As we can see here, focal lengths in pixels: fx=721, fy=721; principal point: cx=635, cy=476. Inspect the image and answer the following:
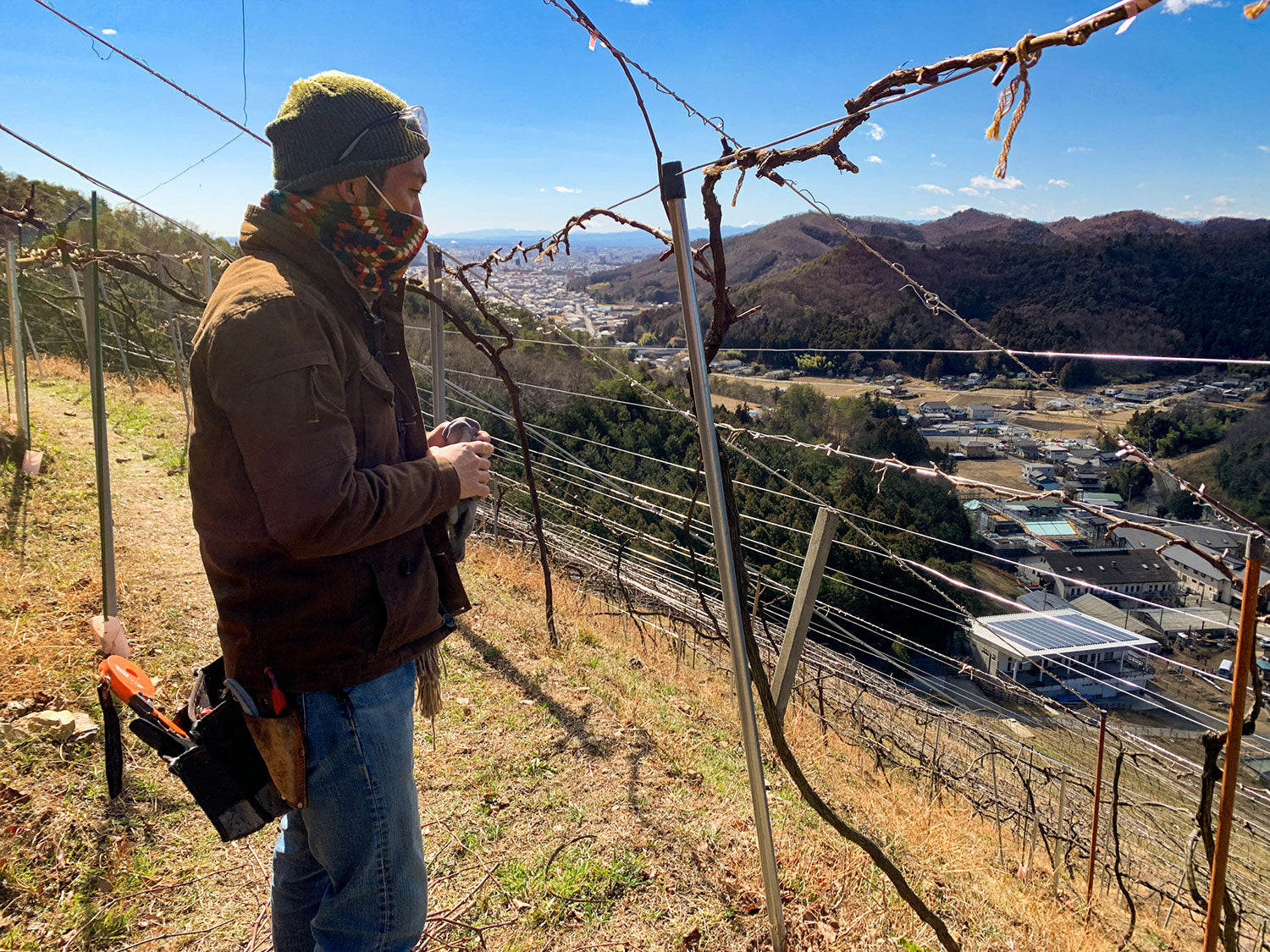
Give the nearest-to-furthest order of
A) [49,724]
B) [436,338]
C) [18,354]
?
[49,724] → [436,338] → [18,354]

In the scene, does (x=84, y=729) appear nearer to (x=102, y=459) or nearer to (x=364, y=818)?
(x=102, y=459)

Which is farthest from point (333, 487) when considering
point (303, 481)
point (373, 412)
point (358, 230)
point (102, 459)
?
point (102, 459)

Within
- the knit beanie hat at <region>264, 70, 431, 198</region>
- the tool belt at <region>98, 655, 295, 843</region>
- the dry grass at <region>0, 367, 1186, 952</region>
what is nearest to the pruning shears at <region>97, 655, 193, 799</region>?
the tool belt at <region>98, 655, 295, 843</region>

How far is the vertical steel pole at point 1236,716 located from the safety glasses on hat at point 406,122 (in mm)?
1426

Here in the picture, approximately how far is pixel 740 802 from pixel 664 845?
0.39m

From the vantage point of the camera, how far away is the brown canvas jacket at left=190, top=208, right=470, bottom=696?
101cm

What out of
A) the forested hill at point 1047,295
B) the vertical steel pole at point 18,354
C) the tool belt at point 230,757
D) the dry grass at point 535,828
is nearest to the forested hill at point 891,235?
the forested hill at point 1047,295

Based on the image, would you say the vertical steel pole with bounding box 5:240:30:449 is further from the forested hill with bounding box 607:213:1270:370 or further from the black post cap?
the forested hill with bounding box 607:213:1270:370

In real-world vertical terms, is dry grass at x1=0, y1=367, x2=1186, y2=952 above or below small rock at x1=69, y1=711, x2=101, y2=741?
below

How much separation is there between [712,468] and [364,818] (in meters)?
0.85

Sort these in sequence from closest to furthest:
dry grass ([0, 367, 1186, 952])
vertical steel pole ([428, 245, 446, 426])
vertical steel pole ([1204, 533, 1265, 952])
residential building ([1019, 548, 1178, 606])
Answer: vertical steel pole ([1204, 533, 1265, 952])
dry grass ([0, 367, 1186, 952])
vertical steel pole ([428, 245, 446, 426])
residential building ([1019, 548, 1178, 606])

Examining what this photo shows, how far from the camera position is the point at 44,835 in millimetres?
2068

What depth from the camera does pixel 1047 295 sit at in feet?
59.0

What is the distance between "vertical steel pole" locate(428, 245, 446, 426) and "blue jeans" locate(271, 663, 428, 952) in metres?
2.46
